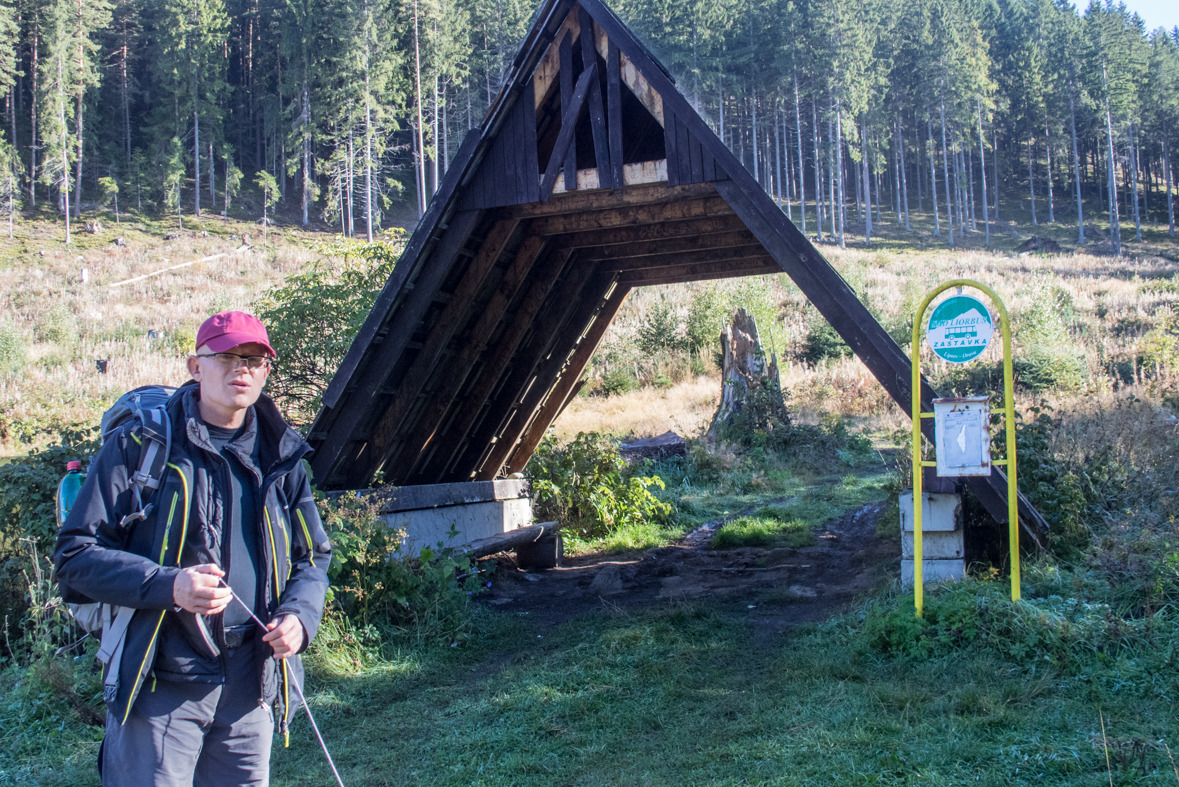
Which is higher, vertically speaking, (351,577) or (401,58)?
(401,58)

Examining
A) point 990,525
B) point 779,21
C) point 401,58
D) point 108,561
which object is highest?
point 779,21

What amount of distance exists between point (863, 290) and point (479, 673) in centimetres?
2908

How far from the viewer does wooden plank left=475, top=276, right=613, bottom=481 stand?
926cm

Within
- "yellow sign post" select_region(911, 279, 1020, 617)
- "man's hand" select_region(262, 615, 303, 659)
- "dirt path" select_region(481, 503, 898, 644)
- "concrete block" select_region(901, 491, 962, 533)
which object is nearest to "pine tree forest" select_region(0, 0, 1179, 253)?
"dirt path" select_region(481, 503, 898, 644)

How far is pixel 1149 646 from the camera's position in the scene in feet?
14.8

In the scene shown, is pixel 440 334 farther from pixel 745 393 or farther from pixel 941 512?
pixel 745 393

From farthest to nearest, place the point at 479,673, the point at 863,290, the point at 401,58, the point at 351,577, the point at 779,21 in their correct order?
the point at 779,21 → the point at 401,58 → the point at 863,290 → the point at 351,577 → the point at 479,673

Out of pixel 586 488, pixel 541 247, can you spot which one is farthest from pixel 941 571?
pixel 586 488

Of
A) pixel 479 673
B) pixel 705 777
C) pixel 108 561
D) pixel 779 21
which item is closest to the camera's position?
pixel 108 561

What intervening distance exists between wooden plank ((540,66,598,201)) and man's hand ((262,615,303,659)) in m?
4.91

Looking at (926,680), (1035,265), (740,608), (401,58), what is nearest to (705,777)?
(926,680)

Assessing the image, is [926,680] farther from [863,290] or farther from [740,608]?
[863,290]

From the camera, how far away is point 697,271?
9477 millimetres

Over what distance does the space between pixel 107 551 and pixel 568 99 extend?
18.0ft
